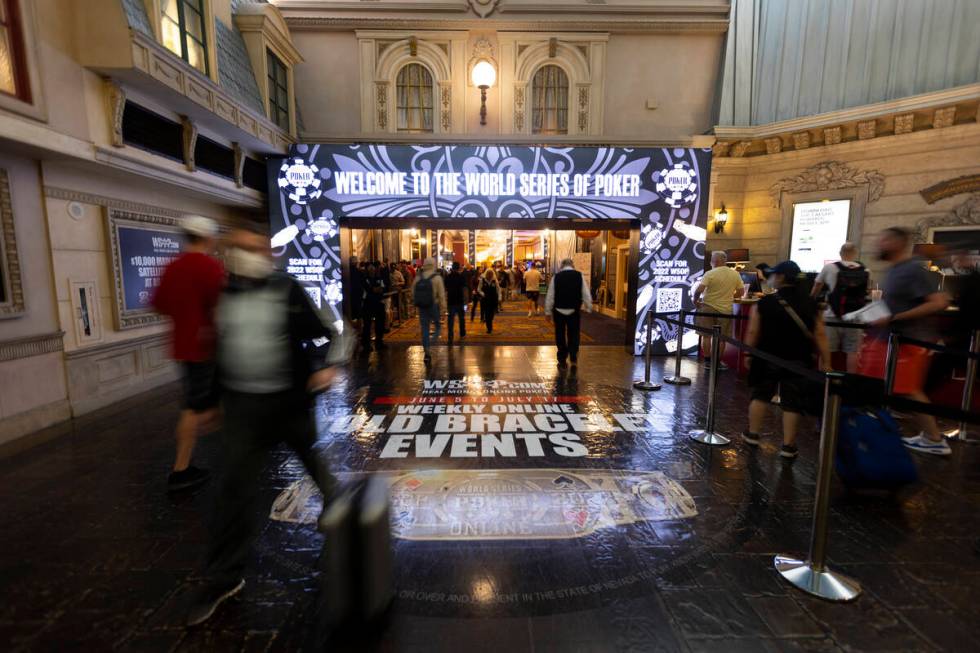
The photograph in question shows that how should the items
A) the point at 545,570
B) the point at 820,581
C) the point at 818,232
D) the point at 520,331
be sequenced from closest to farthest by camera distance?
the point at 820,581, the point at 545,570, the point at 818,232, the point at 520,331

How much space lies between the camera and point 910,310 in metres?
4.11

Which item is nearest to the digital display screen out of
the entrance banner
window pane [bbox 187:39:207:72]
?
the entrance banner

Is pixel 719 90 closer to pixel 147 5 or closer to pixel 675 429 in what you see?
pixel 675 429

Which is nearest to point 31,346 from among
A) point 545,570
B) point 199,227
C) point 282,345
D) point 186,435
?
point 186,435

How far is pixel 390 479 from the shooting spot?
3689 millimetres

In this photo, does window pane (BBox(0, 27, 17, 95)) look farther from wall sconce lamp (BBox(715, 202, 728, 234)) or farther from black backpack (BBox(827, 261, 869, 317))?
wall sconce lamp (BBox(715, 202, 728, 234))

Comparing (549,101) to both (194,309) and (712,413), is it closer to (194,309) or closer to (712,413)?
(712,413)

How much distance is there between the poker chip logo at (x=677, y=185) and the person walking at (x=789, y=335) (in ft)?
16.2

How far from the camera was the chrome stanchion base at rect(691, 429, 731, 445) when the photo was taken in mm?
4449

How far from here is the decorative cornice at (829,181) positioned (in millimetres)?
10053

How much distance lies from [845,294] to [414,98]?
34.9ft

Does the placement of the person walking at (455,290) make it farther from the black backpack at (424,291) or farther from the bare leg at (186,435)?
the bare leg at (186,435)

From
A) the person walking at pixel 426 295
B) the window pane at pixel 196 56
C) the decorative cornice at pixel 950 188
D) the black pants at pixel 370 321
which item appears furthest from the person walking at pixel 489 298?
the decorative cornice at pixel 950 188

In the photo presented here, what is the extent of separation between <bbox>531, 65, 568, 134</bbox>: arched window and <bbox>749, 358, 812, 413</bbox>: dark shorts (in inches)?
379
